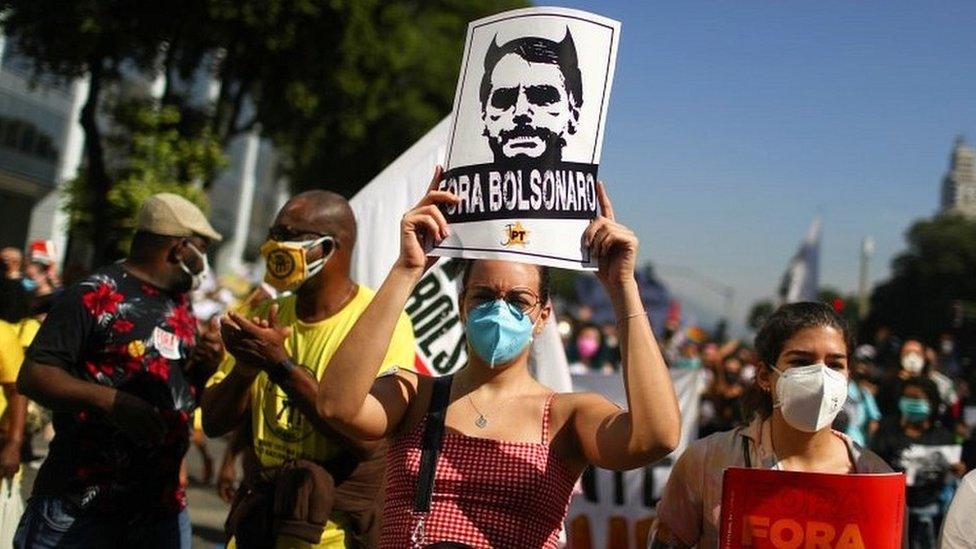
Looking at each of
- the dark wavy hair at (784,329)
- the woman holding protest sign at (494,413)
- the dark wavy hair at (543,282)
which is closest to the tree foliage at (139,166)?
the dark wavy hair at (784,329)

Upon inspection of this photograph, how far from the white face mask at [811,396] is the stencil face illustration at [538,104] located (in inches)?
35.3

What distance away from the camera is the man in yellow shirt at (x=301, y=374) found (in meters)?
3.74

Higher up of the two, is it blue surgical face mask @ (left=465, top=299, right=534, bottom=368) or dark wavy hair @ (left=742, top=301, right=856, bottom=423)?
dark wavy hair @ (left=742, top=301, right=856, bottom=423)

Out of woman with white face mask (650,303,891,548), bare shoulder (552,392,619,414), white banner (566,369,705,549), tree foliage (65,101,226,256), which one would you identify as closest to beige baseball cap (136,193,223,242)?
bare shoulder (552,392,619,414)

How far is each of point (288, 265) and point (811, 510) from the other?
184 centimetres

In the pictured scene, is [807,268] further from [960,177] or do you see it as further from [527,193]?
[960,177]

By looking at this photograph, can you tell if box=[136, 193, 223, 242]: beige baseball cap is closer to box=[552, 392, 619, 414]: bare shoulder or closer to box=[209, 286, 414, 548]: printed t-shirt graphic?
box=[209, 286, 414, 548]: printed t-shirt graphic

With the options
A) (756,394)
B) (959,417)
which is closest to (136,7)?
(959,417)

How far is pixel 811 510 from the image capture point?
2992 mm

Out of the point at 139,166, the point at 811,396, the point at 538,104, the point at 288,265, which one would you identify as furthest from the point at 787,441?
the point at 139,166

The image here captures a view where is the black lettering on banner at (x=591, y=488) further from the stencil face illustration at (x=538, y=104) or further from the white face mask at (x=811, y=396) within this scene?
the stencil face illustration at (x=538, y=104)

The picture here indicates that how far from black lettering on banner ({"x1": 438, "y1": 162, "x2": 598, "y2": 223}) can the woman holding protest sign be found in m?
0.04

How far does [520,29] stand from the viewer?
3053 millimetres

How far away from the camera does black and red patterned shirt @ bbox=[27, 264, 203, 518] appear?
4.05m
